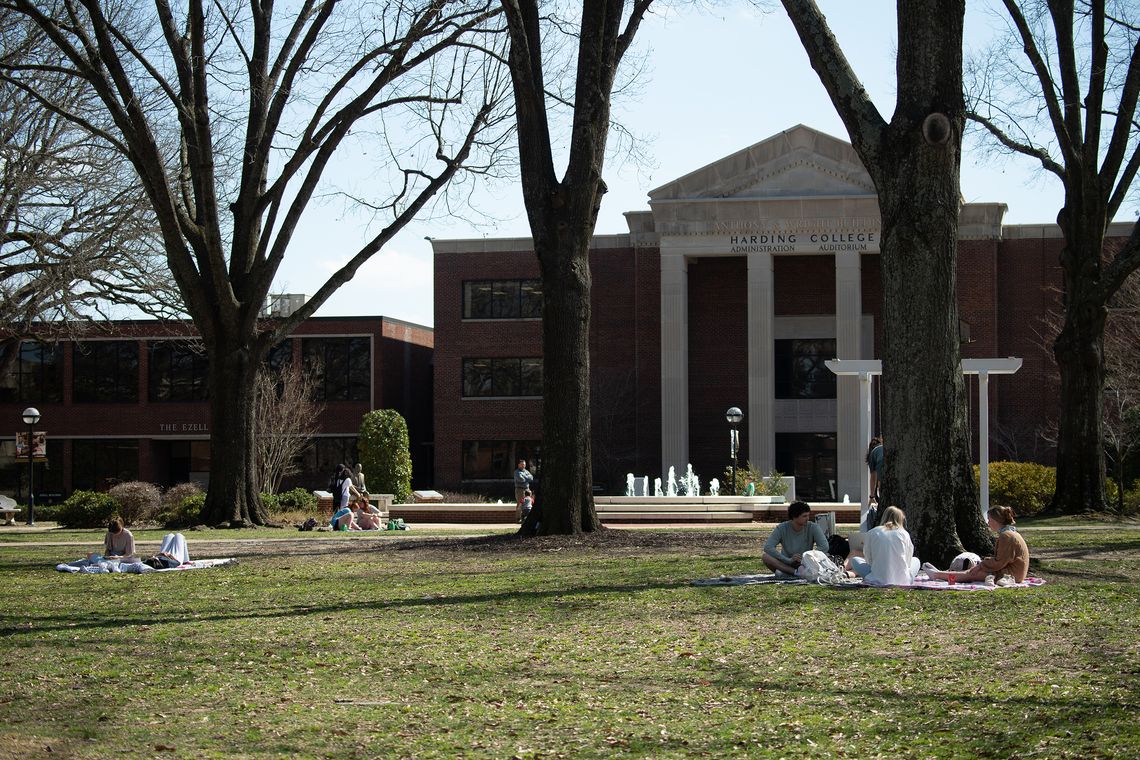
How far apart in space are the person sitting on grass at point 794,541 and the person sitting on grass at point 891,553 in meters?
0.97

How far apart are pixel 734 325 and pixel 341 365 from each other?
1600cm

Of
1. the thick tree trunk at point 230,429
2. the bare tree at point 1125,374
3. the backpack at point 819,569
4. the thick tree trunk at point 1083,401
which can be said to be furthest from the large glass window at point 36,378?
the backpack at point 819,569

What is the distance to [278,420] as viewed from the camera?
44.8 m

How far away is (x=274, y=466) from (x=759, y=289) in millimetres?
18138

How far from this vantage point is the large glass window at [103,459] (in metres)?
54.7

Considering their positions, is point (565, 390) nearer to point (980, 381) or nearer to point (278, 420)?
point (980, 381)

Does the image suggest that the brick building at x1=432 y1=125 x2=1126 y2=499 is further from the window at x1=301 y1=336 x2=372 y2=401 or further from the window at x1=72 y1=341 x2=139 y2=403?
the window at x1=72 y1=341 x2=139 y2=403

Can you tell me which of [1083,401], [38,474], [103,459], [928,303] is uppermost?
[928,303]

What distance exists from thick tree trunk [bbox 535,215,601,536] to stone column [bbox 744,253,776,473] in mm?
28510

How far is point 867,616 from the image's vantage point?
10656 millimetres

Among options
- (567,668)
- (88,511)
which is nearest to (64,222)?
(88,511)

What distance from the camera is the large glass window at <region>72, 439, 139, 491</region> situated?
5472 cm

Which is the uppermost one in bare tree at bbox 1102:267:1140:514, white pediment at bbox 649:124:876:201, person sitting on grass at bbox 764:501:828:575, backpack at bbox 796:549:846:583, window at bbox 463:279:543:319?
white pediment at bbox 649:124:876:201

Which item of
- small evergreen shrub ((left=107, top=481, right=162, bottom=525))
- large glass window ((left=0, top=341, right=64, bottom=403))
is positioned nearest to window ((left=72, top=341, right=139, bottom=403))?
large glass window ((left=0, top=341, right=64, bottom=403))
